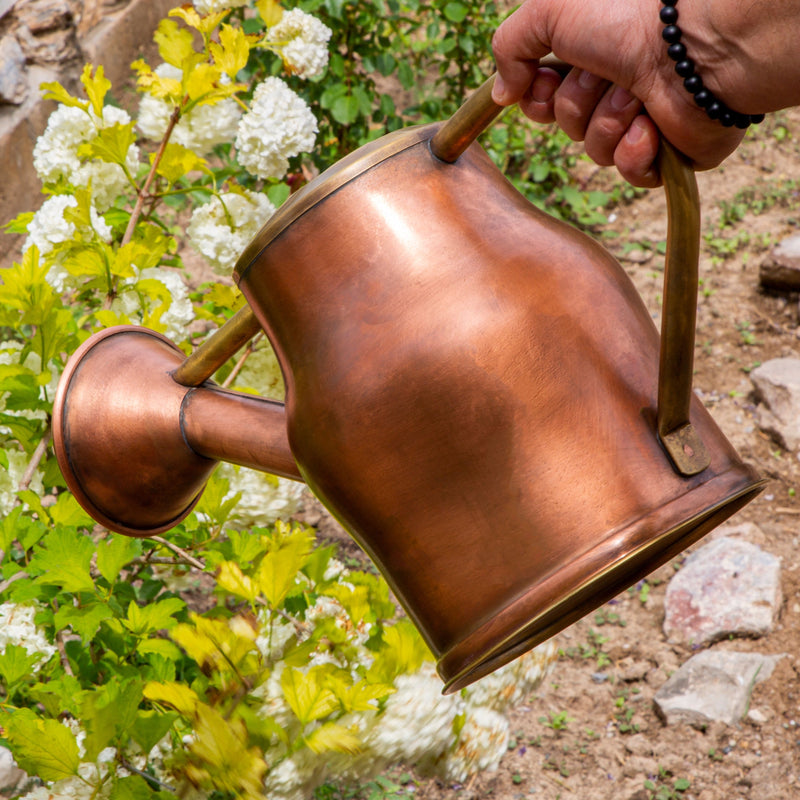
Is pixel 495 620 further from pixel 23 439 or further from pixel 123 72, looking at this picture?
pixel 123 72

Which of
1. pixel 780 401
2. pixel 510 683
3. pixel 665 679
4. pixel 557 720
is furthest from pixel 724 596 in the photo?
pixel 510 683

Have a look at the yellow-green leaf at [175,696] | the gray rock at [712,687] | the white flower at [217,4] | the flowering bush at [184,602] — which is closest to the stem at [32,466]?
the flowering bush at [184,602]

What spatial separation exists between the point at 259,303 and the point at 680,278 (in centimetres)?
33

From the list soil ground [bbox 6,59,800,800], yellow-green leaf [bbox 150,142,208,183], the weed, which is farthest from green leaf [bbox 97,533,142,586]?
the weed

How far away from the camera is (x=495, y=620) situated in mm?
574

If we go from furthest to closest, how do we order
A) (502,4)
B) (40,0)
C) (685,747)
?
(502,4), (40,0), (685,747)

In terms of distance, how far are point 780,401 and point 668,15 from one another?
77.0 inches

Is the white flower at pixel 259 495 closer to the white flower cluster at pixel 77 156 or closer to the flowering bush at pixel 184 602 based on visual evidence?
the flowering bush at pixel 184 602

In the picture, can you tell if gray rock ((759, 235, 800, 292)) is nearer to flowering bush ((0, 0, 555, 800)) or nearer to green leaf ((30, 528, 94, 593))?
flowering bush ((0, 0, 555, 800))

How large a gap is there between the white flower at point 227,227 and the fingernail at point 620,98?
26.2 inches

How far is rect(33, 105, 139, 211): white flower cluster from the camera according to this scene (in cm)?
119

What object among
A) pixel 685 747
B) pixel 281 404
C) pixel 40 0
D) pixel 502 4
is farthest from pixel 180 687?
pixel 502 4

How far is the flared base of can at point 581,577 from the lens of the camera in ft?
1.80

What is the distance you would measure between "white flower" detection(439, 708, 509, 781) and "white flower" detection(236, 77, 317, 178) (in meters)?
0.84
